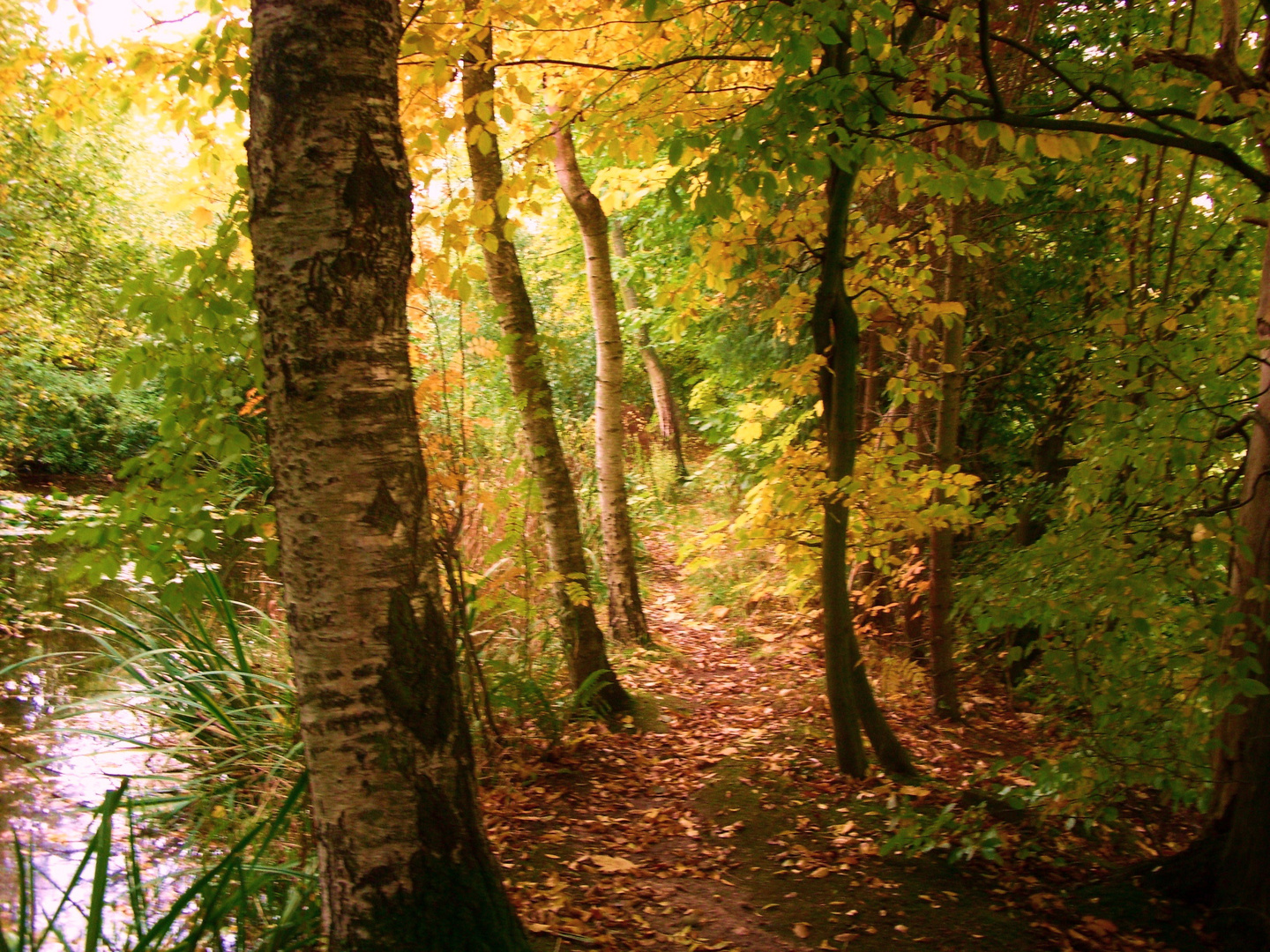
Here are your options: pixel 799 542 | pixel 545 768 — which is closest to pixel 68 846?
pixel 545 768

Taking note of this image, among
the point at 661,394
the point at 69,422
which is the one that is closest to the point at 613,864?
the point at 661,394

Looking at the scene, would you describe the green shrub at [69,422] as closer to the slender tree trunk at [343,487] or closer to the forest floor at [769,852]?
the forest floor at [769,852]

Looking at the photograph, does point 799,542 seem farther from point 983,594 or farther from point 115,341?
point 115,341

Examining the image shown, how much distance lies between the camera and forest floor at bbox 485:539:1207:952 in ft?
10.6

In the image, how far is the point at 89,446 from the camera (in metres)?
17.8

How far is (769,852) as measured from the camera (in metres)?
4.05

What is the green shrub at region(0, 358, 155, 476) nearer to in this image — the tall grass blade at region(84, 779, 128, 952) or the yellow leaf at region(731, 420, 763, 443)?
the yellow leaf at region(731, 420, 763, 443)

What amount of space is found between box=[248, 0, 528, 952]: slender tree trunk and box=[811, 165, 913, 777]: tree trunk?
2620mm

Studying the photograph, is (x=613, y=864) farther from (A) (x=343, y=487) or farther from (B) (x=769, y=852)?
(A) (x=343, y=487)

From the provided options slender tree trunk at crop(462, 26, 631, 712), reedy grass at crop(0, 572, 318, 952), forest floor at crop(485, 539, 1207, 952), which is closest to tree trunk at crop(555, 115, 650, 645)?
forest floor at crop(485, 539, 1207, 952)

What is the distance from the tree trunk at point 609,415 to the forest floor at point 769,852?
3.87ft

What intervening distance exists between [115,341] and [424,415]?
1232cm

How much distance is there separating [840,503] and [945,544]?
70.7 inches

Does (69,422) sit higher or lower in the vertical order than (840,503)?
higher
